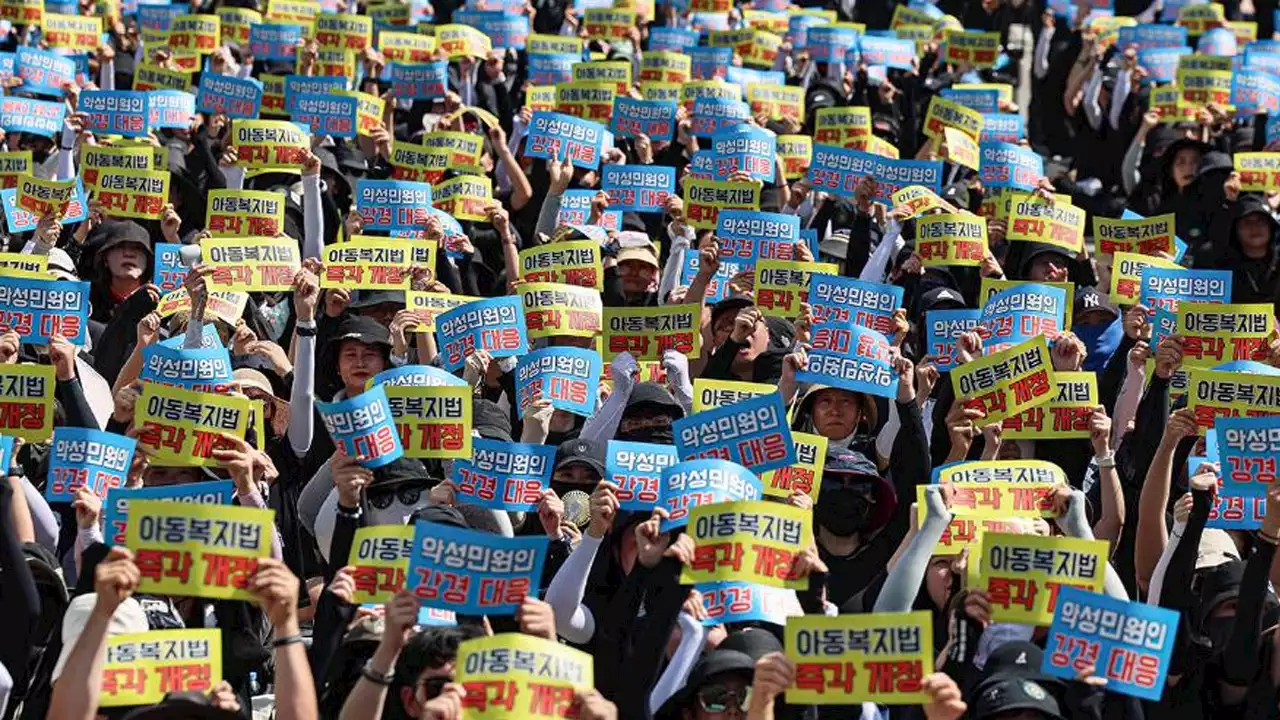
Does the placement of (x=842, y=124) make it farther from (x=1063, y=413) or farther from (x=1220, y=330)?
(x=1063, y=413)

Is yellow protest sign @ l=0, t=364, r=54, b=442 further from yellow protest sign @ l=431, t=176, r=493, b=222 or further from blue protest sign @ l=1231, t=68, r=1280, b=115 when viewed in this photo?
blue protest sign @ l=1231, t=68, r=1280, b=115

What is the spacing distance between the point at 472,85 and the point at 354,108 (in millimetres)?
2471

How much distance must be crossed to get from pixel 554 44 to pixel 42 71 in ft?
12.1

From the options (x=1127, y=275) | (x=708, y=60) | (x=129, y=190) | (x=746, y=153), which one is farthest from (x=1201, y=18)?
(x=129, y=190)

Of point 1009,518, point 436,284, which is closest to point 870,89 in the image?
point 436,284

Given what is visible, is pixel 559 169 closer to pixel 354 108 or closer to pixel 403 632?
pixel 354 108

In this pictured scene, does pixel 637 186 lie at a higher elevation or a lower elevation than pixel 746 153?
lower

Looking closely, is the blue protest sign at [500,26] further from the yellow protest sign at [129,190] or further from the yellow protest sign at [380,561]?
the yellow protest sign at [380,561]

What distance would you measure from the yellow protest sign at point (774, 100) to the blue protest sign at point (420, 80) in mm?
1949

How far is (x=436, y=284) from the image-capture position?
11734 millimetres

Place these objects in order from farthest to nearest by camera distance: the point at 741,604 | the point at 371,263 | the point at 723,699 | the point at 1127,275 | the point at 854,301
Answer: the point at 1127,275, the point at 371,263, the point at 854,301, the point at 741,604, the point at 723,699

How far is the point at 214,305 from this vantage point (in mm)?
11172

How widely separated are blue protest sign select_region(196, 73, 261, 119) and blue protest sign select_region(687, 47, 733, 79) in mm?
3473

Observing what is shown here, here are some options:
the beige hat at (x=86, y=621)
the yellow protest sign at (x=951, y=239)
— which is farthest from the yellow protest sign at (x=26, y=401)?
the yellow protest sign at (x=951, y=239)
